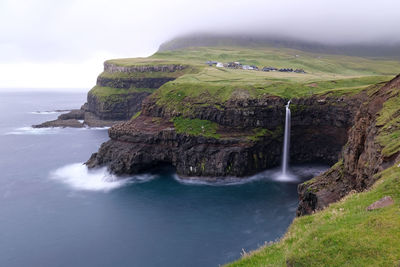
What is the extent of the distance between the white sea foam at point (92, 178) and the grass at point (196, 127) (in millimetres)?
14912

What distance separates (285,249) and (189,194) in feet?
169

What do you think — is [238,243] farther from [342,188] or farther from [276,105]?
[276,105]

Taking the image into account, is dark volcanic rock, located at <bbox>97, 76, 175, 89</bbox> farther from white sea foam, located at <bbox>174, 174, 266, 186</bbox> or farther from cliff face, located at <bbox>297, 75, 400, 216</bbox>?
cliff face, located at <bbox>297, 75, 400, 216</bbox>

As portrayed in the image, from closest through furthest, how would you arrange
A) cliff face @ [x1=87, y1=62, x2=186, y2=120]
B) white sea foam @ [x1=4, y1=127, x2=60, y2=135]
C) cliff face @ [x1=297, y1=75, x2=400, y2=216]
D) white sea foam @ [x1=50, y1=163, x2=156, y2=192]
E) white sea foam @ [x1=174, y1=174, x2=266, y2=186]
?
1. cliff face @ [x1=297, y1=75, x2=400, y2=216]
2. white sea foam @ [x1=174, y1=174, x2=266, y2=186]
3. white sea foam @ [x1=50, y1=163, x2=156, y2=192]
4. white sea foam @ [x1=4, y1=127, x2=60, y2=135]
5. cliff face @ [x1=87, y1=62, x2=186, y2=120]

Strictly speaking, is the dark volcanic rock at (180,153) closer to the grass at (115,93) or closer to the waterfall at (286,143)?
the waterfall at (286,143)

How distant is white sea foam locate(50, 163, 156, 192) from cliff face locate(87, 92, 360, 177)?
238cm

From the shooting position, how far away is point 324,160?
8194 centimetres

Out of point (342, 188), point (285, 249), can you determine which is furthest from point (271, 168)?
point (285, 249)

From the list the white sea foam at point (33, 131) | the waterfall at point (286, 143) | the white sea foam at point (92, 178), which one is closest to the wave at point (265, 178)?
the waterfall at point (286, 143)

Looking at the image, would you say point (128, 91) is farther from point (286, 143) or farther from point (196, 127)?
point (286, 143)

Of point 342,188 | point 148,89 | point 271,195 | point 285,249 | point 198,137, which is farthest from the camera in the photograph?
point 148,89

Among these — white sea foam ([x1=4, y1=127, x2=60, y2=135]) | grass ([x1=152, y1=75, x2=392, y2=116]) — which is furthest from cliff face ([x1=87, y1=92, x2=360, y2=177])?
white sea foam ([x1=4, y1=127, x2=60, y2=135])

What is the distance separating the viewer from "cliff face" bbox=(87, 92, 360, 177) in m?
75.0

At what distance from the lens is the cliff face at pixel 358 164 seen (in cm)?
3069
